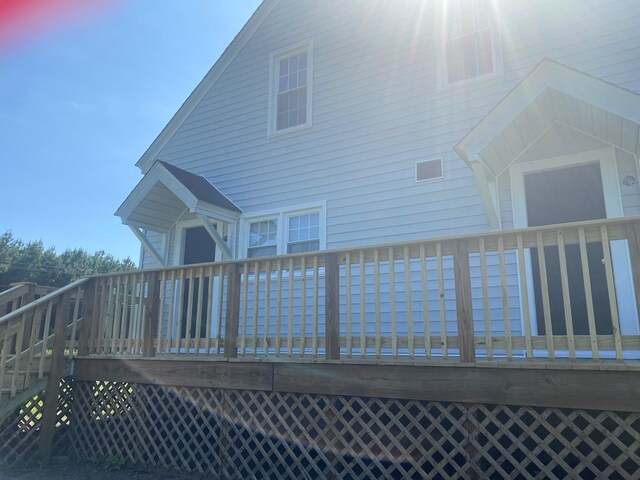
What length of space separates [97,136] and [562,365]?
15.9 meters

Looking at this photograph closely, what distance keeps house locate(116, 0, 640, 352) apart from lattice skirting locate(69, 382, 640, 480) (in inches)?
44.9

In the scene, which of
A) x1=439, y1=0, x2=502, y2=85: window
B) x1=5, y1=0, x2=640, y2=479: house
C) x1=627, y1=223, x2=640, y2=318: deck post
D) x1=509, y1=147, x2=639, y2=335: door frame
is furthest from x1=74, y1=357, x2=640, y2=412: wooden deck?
x1=439, y1=0, x2=502, y2=85: window

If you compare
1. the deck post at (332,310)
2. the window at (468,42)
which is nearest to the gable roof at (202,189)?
the deck post at (332,310)

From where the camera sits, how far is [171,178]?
299 inches

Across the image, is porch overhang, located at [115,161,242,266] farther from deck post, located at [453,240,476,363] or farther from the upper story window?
deck post, located at [453,240,476,363]

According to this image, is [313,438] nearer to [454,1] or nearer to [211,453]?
[211,453]

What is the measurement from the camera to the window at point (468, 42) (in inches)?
255

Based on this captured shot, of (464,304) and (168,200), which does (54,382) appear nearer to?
(168,200)

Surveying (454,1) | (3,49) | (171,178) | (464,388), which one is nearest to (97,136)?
(3,49)

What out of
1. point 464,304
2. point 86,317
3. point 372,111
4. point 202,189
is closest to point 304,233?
point 202,189

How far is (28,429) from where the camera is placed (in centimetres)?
593

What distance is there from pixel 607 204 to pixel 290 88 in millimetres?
5294

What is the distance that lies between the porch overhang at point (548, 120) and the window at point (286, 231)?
2717mm

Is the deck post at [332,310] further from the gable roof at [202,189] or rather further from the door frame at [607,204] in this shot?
the gable roof at [202,189]
